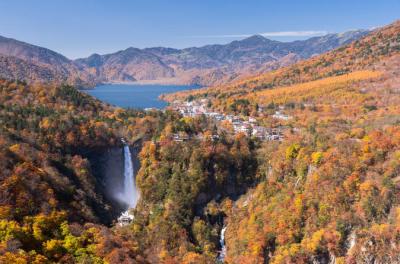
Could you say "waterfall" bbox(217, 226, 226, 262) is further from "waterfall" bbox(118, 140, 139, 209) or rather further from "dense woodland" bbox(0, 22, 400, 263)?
"waterfall" bbox(118, 140, 139, 209)

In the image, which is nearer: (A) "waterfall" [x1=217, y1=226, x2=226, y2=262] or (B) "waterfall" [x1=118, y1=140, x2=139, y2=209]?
(A) "waterfall" [x1=217, y1=226, x2=226, y2=262]

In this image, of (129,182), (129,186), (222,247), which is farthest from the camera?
(129,182)

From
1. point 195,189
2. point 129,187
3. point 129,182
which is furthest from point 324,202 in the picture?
point 129,182

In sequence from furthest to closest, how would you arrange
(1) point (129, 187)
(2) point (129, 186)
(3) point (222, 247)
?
(2) point (129, 186) → (1) point (129, 187) → (3) point (222, 247)

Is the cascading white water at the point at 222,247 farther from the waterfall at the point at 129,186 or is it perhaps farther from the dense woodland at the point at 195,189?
the waterfall at the point at 129,186

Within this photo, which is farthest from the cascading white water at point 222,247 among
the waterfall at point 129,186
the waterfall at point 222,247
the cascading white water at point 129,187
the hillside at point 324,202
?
the waterfall at point 129,186

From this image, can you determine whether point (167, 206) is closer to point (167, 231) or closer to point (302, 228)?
point (167, 231)

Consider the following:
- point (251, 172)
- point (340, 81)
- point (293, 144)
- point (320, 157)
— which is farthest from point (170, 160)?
point (340, 81)

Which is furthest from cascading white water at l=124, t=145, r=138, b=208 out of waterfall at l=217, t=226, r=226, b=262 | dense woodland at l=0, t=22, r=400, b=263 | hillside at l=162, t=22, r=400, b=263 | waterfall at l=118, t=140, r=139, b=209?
waterfall at l=217, t=226, r=226, b=262

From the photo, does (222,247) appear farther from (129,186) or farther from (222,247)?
(129,186)
